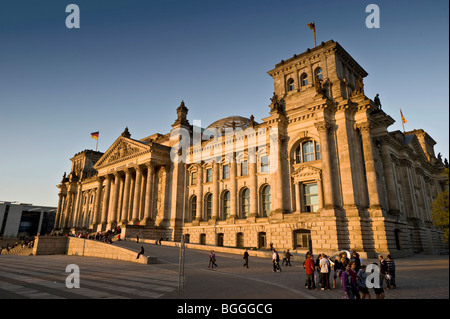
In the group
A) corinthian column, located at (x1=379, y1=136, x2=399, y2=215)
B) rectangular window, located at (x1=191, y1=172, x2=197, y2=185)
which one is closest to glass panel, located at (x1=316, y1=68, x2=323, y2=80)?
corinthian column, located at (x1=379, y1=136, x2=399, y2=215)

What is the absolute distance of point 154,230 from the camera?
155ft

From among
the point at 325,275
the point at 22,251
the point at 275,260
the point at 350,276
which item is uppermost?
the point at 350,276

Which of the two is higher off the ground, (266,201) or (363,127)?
(363,127)

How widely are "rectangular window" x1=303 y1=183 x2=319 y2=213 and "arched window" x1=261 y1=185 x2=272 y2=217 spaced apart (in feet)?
20.4

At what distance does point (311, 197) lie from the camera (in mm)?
33312

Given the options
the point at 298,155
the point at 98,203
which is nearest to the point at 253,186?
the point at 298,155

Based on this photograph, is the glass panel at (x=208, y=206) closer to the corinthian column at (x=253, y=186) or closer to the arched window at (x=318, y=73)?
the corinthian column at (x=253, y=186)

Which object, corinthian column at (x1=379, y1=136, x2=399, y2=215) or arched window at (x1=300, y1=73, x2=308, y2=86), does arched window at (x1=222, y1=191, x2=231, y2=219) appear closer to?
arched window at (x1=300, y1=73, x2=308, y2=86)

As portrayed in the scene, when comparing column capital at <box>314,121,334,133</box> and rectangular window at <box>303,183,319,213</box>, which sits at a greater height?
column capital at <box>314,121,334,133</box>

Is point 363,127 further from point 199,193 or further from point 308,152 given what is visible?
point 199,193

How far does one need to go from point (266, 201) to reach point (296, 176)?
692 cm

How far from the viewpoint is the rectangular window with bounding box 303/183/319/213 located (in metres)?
32.8

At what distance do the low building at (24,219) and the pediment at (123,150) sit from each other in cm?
5708
